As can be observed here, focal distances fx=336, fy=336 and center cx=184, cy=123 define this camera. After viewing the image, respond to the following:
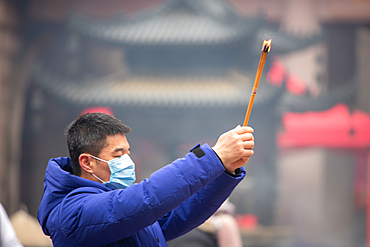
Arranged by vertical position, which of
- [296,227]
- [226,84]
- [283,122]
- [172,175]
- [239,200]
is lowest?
[296,227]

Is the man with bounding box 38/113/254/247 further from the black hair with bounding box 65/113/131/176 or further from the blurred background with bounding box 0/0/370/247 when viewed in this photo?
the blurred background with bounding box 0/0/370/247

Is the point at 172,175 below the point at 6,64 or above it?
below

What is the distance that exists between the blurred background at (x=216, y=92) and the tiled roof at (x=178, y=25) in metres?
0.02

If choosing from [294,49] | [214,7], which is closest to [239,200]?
[294,49]

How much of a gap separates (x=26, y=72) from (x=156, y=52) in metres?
2.26

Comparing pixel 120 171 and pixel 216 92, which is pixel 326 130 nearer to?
pixel 216 92

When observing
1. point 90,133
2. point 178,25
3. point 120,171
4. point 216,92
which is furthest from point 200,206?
point 178,25

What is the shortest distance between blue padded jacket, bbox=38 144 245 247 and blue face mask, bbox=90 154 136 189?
0.09m

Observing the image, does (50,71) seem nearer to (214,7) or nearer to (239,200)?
(214,7)

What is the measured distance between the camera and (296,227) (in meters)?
5.45

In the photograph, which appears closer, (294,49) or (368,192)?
(368,192)

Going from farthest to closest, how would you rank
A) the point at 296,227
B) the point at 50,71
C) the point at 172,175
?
the point at 50,71, the point at 296,227, the point at 172,175

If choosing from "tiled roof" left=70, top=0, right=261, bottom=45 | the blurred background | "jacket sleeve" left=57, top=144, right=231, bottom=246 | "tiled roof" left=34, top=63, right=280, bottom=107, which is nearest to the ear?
"jacket sleeve" left=57, top=144, right=231, bottom=246

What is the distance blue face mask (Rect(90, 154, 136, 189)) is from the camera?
0.99 m
